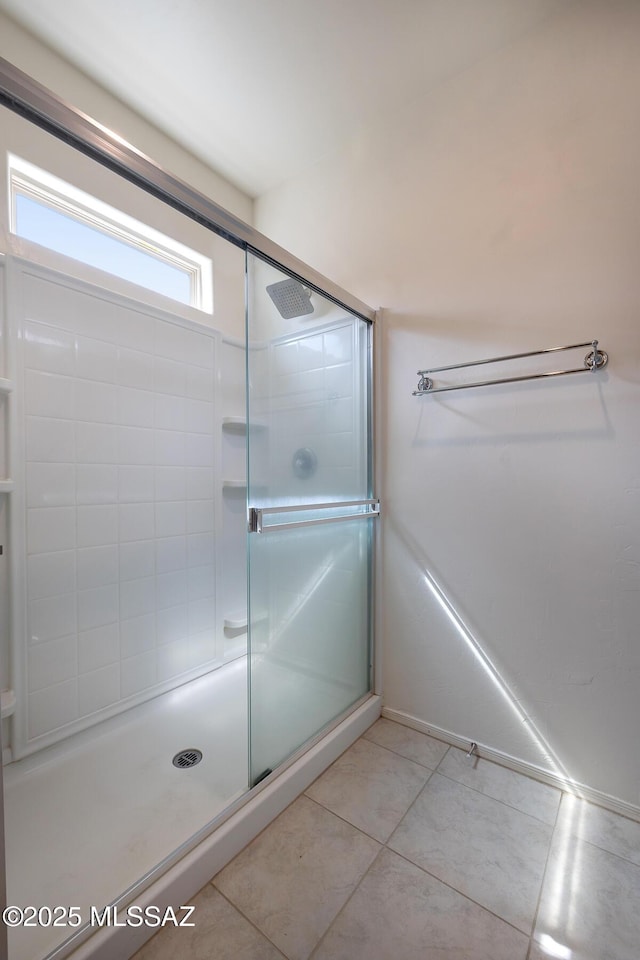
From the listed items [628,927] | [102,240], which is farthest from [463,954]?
[102,240]

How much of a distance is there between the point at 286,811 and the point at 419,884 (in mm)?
432

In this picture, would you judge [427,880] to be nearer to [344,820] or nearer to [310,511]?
[344,820]

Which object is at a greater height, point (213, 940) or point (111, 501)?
point (111, 501)

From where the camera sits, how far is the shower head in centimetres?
137

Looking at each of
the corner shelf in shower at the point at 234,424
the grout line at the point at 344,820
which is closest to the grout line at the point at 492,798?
the grout line at the point at 344,820

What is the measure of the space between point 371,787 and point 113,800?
2.74 feet

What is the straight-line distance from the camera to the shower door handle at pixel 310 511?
1248mm

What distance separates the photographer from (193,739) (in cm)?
160

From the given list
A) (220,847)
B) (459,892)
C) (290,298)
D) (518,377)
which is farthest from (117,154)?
(459,892)

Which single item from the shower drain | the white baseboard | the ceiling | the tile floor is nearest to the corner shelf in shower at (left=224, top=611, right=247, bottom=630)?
the shower drain

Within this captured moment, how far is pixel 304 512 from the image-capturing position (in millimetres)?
1442

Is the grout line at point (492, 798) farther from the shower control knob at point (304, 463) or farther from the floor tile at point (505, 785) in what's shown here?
the shower control knob at point (304, 463)

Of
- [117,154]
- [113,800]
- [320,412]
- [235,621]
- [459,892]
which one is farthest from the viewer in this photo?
[235,621]

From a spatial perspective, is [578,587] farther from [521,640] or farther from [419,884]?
[419,884]
